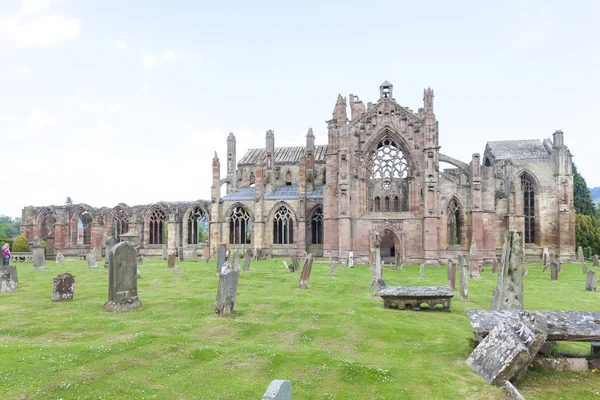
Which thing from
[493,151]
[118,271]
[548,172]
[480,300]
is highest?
[493,151]

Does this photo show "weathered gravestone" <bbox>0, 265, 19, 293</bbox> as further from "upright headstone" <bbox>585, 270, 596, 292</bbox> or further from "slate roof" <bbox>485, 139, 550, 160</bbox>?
Answer: "slate roof" <bbox>485, 139, 550, 160</bbox>

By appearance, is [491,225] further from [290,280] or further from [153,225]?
[153,225]

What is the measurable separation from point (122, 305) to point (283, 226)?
92.8 feet

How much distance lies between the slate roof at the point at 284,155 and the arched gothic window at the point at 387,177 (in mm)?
13981

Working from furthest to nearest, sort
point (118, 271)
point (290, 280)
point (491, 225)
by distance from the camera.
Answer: point (491, 225) → point (290, 280) → point (118, 271)

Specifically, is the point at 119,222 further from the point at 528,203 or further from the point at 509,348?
the point at 509,348

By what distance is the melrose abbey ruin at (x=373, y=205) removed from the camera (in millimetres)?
33938

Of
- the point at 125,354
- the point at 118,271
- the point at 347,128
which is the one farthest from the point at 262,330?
the point at 347,128

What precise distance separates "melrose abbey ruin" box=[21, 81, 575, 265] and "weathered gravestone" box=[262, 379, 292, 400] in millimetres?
27655

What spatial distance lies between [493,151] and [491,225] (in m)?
12.6

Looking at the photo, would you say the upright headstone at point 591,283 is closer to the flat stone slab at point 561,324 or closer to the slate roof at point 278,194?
the flat stone slab at point 561,324

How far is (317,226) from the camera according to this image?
40438 mm

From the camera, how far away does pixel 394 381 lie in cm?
700

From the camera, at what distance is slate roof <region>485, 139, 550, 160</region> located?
41.3 metres
